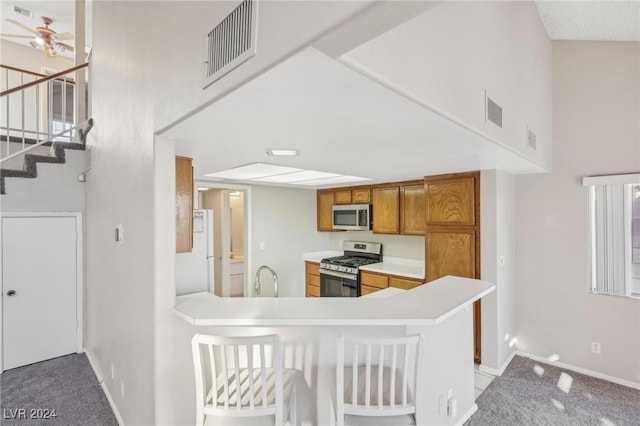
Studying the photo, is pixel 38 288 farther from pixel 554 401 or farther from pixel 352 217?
pixel 554 401

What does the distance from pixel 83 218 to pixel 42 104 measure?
10.6 ft

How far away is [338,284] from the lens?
4504 mm

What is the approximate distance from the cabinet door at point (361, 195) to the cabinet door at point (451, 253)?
4.14 feet

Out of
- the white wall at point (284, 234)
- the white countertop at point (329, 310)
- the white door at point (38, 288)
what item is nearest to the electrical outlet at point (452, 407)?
the white countertop at point (329, 310)

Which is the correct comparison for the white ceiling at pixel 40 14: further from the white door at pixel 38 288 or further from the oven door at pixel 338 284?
the oven door at pixel 338 284

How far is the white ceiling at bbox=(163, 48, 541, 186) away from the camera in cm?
105

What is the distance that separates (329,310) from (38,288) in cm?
370

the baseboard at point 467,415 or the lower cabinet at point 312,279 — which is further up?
the lower cabinet at point 312,279

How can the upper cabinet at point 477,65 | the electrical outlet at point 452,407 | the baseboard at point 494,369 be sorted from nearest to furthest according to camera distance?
1. the upper cabinet at point 477,65
2. the electrical outlet at point 452,407
3. the baseboard at point 494,369

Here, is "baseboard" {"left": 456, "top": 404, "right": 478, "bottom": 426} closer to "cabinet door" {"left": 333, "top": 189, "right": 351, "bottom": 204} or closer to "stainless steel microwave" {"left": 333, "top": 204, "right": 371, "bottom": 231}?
"stainless steel microwave" {"left": 333, "top": 204, "right": 371, "bottom": 231}

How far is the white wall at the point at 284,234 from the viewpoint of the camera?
463 cm

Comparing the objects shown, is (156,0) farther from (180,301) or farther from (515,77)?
(515,77)

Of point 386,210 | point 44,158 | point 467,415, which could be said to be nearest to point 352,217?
point 386,210

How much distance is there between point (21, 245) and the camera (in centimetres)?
338
